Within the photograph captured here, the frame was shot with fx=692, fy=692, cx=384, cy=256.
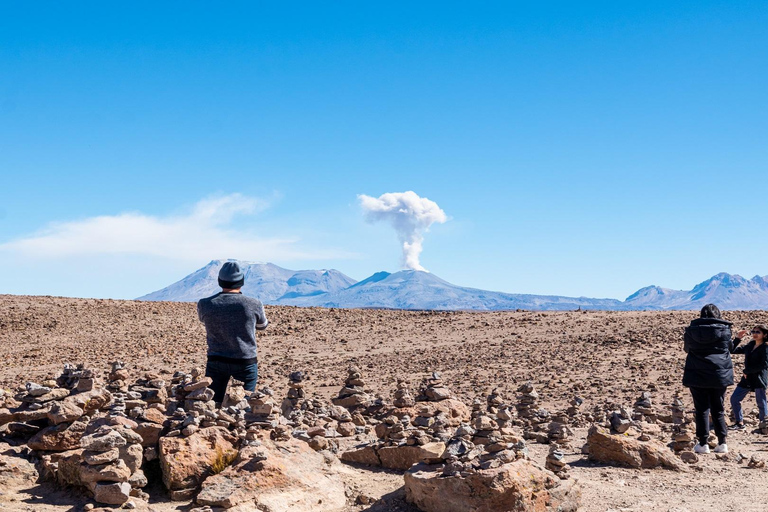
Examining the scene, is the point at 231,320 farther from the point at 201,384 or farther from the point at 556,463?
the point at 556,463

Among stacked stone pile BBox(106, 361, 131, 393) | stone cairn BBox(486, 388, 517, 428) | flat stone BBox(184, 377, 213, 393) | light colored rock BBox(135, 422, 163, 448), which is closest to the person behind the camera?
light colored rock BBox(135, 422, 163, 448)

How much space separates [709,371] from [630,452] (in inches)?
71.3

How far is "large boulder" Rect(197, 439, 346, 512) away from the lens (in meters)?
5.84

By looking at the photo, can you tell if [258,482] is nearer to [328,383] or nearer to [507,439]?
[507,439]

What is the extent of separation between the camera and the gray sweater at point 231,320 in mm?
7340

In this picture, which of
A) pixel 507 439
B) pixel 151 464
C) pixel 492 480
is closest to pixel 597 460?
pixel 507 439

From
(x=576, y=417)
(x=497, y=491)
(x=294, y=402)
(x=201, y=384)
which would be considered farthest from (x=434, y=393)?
(x=497, y=491)

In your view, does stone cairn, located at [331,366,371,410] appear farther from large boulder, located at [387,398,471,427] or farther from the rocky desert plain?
large boulder, located at [387,398,471,427]

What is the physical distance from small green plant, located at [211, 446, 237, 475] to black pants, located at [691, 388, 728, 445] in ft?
20.2

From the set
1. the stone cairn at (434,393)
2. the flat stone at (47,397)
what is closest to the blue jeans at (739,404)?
the stone cairn at (434,393)

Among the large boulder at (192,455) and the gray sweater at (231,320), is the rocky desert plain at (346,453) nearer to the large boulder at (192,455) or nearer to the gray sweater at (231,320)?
the large boulder at (192,455)

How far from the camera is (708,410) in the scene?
9.23 m

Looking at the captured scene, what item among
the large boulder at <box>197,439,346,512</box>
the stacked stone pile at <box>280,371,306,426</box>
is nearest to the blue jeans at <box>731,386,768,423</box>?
the stacked stone pile at <box>280,371,306,426</box>

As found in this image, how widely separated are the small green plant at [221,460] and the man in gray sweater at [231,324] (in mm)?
1274
